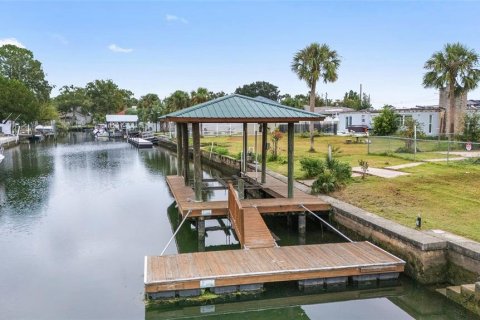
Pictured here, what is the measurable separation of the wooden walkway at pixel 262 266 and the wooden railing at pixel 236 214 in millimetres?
731

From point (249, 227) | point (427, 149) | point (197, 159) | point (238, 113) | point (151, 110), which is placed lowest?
point (249, 227)

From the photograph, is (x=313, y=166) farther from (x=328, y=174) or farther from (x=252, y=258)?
(x=252, y=258)

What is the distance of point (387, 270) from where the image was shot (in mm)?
9289

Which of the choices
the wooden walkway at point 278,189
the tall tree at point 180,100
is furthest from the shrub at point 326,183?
the tall tree at point 180,100

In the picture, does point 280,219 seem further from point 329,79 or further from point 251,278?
point 329,79

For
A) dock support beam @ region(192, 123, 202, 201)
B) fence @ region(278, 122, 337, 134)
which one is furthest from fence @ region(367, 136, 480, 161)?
fence @ region(278, 122, 337, 134)

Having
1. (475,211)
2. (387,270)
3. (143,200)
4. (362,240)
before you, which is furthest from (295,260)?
(143,200)

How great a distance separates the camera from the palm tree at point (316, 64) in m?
30.1

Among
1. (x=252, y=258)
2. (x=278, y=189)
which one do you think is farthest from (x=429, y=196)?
(x=252, y=258)

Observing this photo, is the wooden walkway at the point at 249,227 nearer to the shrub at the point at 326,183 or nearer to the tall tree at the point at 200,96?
the shrub at the point at 326,183

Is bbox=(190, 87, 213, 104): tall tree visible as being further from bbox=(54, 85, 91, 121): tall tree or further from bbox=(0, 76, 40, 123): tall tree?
bbox=(54, 85, 91, 121): tall tree

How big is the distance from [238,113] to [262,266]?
5.30 m

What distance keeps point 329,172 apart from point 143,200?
952 centimetres

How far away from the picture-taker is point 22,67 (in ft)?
269
